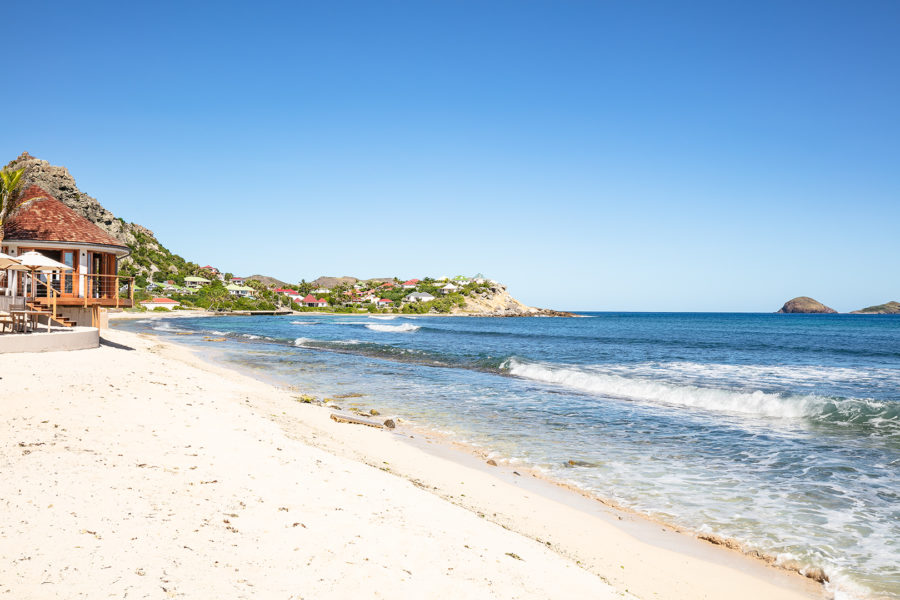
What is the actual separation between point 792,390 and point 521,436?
1455 centimetres

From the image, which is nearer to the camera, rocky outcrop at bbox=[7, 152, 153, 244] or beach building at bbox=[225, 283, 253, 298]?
rocky outcrop at bbox=[7, 152, 153, 244]

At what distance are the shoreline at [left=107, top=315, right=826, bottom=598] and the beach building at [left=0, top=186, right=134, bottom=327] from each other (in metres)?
17.5

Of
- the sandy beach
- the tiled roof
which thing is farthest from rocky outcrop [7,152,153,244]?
the sandy beach

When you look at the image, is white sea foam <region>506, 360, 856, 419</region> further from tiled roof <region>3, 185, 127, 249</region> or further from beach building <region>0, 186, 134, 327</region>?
tiled roof <region>3, 185, 127, 249</region>

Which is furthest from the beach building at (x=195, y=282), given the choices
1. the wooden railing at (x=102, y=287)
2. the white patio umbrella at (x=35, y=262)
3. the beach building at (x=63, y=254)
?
the white patio umbrella at (x=35, y=262)

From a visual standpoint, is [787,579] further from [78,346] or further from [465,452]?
[78,346]

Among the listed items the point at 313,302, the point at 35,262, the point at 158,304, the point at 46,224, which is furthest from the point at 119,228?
the point at 35,262

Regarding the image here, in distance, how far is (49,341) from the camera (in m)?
16.0

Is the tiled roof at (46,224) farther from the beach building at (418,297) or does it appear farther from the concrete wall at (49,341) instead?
the beach building at (418,297)

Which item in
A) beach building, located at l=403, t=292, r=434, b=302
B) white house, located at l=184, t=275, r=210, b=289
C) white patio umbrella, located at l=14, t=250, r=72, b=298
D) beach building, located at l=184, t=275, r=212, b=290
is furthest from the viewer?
beach building, located at l=403, t=292, r=434, b=302

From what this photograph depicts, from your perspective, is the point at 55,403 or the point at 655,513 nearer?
the point at 655,513

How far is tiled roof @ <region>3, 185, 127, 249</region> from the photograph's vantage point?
22594 millimetres

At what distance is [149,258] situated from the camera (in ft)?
440

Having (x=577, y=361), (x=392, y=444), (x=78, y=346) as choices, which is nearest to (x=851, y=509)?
(x=392, y=444)
